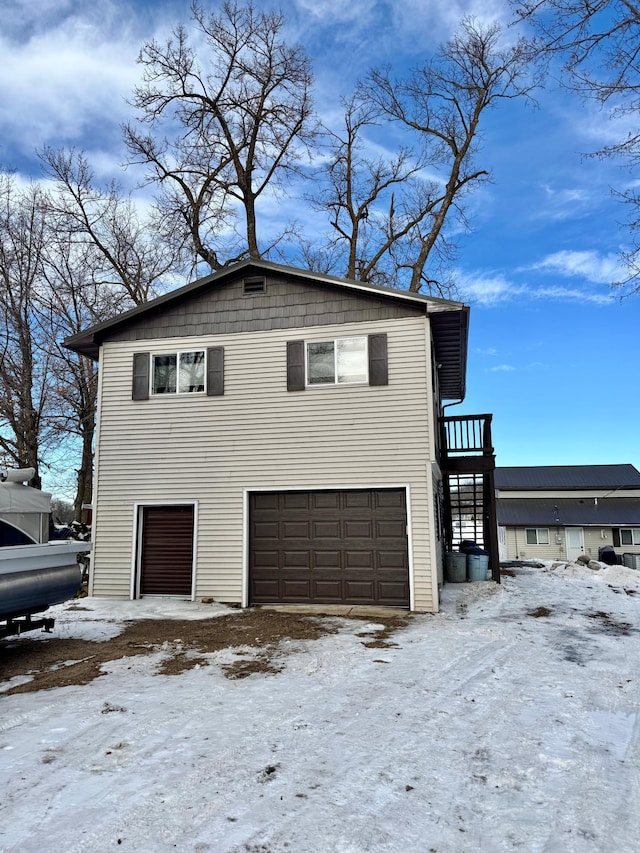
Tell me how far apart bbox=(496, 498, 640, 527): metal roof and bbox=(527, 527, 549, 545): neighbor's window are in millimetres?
436

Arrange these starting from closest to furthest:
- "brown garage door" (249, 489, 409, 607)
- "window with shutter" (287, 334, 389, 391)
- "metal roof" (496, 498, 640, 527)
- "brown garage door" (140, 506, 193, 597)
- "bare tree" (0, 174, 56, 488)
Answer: "brown garage door" (249, 489, 409, 607) → "window with shutter" (287, 334, 389, 391) → "brown garage door" (140, 506, 193, 597) → "bare tree" (0, 174, 56, 488) → "metal roof" (496, 498, 640, 527)

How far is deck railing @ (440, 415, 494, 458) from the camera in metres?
13.3

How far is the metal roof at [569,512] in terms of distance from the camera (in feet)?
109

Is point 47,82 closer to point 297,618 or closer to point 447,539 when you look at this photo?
point 297,618

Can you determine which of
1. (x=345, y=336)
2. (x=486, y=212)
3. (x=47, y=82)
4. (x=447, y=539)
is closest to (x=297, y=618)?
(x=345, y=336)

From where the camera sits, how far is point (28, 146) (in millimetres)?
20750

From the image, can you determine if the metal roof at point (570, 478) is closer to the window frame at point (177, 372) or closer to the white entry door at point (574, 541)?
the white entry door at point (574, 541)

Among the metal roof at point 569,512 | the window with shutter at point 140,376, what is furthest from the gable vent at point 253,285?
the metal roof at point 569,512

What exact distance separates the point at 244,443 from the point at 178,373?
6.99 ft

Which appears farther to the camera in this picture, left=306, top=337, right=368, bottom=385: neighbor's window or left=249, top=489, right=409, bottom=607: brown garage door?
left=306, top=337, right=368, bottom=385: neighbor's window

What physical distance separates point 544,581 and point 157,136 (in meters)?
20.4

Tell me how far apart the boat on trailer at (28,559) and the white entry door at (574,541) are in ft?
105

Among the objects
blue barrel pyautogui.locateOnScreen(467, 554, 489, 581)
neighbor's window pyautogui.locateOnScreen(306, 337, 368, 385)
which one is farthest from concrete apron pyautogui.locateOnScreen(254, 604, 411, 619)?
blue barrel pyautogui.locateOnScreen(467, 554, 489, 581)

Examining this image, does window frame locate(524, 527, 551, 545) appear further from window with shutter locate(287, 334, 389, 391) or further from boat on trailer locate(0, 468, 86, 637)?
boat on trailer locate(0, 468, 86, 637)
